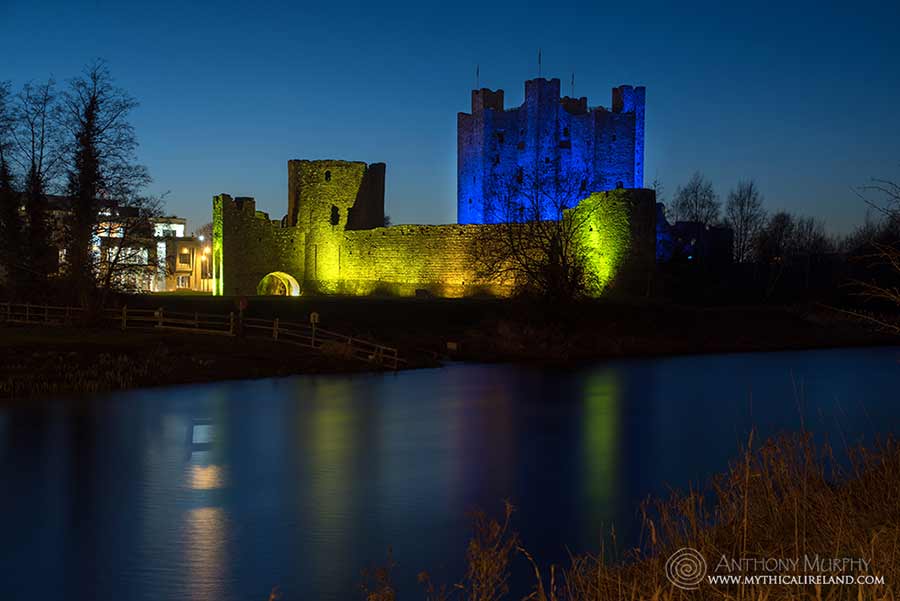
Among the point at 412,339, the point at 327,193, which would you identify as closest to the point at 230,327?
the point at 412,339

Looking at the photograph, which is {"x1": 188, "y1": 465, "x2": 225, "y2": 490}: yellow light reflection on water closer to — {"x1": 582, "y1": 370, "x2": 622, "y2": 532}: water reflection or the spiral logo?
{"x1": 582, "y1": 370, "x2": 622, "y2": 532}: water reflection

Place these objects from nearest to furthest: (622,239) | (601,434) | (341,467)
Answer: (341,467), (601,434), (622,239)

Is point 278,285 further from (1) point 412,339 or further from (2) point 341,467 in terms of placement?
→ (2) point 341,467

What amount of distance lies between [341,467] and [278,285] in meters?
30.8

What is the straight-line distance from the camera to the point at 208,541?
28.9 ft

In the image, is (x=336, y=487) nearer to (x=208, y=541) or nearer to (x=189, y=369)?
(x=208, y=541)

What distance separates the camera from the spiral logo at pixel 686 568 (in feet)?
17.6

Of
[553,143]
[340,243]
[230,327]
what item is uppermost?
[553,143]

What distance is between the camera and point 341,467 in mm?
12578

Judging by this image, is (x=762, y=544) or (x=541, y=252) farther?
(x=541, y=252)

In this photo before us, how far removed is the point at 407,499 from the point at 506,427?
5241 millimetres

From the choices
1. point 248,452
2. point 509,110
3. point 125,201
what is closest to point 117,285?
point 125,201

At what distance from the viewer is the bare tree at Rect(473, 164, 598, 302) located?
1079 inches

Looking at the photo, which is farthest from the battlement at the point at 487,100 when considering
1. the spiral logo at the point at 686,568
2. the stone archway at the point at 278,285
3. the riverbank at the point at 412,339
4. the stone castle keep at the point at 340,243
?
the spiral logo at the point at 686,568
